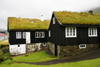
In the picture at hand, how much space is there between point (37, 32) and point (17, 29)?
5594 mm

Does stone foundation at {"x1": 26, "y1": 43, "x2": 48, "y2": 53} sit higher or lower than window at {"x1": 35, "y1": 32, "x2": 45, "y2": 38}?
lower

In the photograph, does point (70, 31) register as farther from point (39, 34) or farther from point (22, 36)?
Answer: point (22, 36)

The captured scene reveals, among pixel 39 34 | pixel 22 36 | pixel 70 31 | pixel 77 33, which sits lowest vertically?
pixel 22 36

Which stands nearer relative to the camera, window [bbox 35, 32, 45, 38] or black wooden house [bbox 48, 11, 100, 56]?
black wooden house [bbox 48, 11, 100, 56]

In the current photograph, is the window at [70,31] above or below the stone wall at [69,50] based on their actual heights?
above

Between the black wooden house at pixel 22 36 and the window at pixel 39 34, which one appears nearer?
the black wooden house at pixel 22 36

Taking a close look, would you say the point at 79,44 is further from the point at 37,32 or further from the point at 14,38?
the point at 14,38

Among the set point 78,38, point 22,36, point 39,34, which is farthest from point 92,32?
point 22,36

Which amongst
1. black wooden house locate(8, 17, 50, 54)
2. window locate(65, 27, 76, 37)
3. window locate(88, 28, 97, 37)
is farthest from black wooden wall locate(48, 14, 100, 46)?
black wooden house locate(8, 17, 50, 54)

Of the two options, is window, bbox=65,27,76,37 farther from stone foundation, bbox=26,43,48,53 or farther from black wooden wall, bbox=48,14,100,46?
stone foundation, bbox=26,43,48,53

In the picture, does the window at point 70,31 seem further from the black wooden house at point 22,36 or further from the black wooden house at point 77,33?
the black wooden house at point 22,36

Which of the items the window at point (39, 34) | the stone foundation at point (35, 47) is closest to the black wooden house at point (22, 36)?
the window at point (39, 34)

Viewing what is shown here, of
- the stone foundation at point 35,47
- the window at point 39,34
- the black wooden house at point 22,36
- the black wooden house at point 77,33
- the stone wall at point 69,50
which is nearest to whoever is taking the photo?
the black wooden house at point 77,33

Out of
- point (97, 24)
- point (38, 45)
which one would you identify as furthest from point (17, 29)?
point (97, 24)
